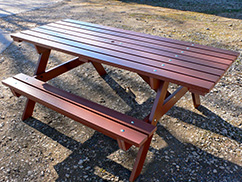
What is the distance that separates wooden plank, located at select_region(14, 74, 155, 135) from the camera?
1.79m

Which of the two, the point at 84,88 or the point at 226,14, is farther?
the point at 226,14

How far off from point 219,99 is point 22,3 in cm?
818

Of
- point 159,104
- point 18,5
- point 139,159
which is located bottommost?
point 18,5

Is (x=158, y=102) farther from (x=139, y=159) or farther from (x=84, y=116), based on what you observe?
(x=84, y=116)

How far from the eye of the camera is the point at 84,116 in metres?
1.91

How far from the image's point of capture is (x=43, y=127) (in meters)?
2.61

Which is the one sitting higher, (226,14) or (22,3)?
(226,14)

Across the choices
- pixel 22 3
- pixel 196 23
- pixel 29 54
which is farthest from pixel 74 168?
pixel 22 3

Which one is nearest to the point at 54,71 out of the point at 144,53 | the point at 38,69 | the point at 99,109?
the point at 38,69

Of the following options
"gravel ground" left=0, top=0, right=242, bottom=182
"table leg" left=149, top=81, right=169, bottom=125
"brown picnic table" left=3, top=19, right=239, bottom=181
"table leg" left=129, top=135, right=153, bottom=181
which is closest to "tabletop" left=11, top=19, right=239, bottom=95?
"brown picnic table" left=3, top=19, right=239, bottom=181

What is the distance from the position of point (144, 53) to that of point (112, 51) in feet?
1.00

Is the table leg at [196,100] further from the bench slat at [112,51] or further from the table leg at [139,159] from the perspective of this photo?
the table leg at [139,159]

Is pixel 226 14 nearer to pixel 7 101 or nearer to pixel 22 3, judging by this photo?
pixel 7 101

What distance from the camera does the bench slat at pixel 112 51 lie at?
1.75m
